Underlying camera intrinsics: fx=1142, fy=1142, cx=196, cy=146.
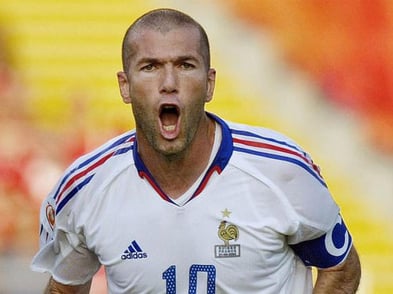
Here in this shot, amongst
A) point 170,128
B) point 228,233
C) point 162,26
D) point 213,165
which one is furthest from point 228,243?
point 162,26

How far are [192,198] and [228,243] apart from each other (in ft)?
0.66

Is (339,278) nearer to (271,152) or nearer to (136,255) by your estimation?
(271,152)

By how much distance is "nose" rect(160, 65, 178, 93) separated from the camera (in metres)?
3.69

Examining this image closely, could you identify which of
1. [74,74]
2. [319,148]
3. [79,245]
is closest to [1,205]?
[74,74]

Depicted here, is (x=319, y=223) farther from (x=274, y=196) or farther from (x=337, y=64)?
(x=337, y=64)

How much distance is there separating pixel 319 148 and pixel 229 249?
5511 millimetres

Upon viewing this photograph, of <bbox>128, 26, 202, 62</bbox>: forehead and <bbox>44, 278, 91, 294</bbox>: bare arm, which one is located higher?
<bbox>128, 26, 202, 62</bbox>: forehead

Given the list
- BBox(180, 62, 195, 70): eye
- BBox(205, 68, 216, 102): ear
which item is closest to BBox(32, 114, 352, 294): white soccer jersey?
BBox(205, 68, 216, 102): ear

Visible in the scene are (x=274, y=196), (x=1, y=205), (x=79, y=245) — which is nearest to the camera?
(x=274, y=196)

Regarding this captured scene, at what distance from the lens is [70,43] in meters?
9.47

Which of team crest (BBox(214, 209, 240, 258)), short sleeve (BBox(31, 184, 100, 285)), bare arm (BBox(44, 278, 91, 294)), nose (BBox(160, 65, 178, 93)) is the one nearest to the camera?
nose (BBox(160, 65, 178, 93))

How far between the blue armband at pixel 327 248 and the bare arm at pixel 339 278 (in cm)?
3

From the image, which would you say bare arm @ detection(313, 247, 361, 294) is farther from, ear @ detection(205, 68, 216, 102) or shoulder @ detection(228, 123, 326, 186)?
ear @ detection(205, 68, 216, 102)

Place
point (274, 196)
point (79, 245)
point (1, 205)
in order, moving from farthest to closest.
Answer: point (1, 205) → point (79, 245) → point (274, 196)
